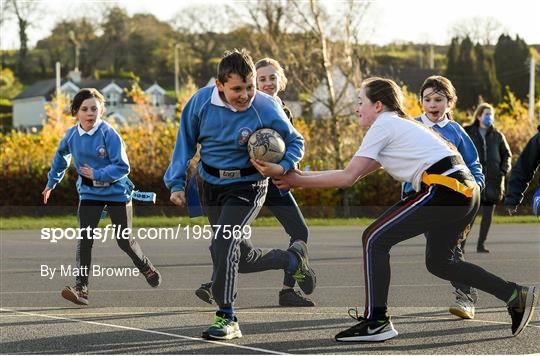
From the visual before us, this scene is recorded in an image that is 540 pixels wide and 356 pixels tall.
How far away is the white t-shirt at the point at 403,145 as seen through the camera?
6.61 meters

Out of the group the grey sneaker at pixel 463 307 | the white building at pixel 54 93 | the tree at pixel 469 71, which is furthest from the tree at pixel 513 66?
the grey sneaker at pixel 463 307

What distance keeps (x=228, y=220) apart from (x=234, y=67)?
3.59 feet

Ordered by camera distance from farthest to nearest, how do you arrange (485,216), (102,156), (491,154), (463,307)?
(485,216), (491,154), (102,156), (463,307)

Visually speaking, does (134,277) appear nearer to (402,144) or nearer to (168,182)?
(168,182)

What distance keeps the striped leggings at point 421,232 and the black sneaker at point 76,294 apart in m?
2.92

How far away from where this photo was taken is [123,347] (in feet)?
21.4

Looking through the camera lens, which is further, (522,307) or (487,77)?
(487,77)

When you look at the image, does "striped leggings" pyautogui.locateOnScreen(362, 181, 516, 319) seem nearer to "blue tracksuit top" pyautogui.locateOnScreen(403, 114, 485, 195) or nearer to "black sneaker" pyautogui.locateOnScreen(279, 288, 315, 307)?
"blue tracksuit top" pyautogui.locateOnScreen(403, 114, 485, 195)

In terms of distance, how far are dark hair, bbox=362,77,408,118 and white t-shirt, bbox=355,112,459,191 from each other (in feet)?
0.33

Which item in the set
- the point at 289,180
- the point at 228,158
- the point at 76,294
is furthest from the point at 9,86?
the point at 289,180

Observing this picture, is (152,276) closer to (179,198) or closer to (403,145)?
(179,198)

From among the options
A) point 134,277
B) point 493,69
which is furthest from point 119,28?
point 134,277

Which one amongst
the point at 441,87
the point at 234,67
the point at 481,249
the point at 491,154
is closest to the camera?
the point at 234,67

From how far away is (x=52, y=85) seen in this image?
89.2m
